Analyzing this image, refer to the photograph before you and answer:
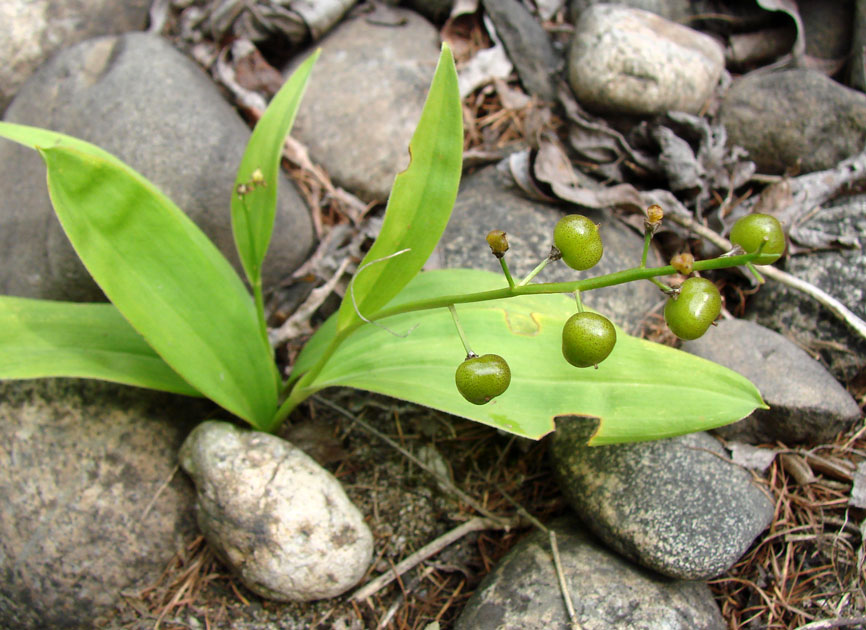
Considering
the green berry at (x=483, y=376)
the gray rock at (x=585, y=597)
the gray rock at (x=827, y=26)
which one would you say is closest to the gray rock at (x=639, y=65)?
the gray rock at (x=827, y=26)

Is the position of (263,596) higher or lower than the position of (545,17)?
lower

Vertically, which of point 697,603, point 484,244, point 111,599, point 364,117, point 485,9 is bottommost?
point 697,603

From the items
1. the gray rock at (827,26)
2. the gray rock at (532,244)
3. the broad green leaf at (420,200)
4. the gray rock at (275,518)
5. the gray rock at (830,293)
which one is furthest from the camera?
the gray rock at (827,26)

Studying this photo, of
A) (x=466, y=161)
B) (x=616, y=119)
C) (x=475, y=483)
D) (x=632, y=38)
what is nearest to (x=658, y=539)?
(x=475, y=483)

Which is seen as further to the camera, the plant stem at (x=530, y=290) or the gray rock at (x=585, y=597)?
the gray rock at (x=585, y=597)

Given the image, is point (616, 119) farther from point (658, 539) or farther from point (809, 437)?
point (658, 539)

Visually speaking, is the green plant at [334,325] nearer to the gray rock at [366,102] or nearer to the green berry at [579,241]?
the green berry at [579,241]
